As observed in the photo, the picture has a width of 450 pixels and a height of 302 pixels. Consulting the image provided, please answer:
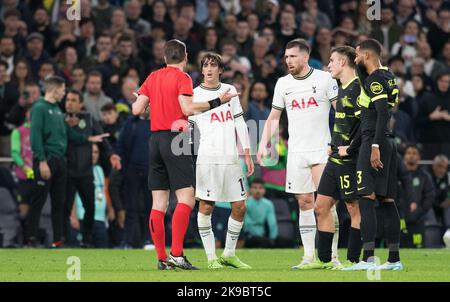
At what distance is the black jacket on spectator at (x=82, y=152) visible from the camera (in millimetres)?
19234

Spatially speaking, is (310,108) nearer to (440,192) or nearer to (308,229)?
(308,229)

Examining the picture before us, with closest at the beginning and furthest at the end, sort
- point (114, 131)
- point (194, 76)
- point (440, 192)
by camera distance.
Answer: point (114, 131) < point (440, 192) < point (194, 76)

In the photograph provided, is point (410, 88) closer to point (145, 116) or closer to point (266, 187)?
point (266, 187)

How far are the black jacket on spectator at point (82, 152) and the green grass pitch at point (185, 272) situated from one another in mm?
1787

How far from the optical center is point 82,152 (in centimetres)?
1941

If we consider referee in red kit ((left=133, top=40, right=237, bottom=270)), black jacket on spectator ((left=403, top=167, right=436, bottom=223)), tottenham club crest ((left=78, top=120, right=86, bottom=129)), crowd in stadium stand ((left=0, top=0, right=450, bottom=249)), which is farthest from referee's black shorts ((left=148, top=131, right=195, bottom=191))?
Answer: black jacket on spectator ((left=403, top=167, right=436, bottom=223))

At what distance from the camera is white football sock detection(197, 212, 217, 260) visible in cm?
1392

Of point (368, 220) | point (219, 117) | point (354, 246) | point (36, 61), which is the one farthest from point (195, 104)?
point (36, 61)

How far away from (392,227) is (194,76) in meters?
9.85

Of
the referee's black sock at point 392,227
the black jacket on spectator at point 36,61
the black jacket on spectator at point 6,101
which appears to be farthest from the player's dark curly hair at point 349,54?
the black jacket on spectator at point 36,61

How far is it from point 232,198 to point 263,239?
6030 millimetres

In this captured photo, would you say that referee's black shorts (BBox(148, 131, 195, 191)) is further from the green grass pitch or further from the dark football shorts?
the dark football shorts

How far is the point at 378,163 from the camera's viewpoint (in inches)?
494
